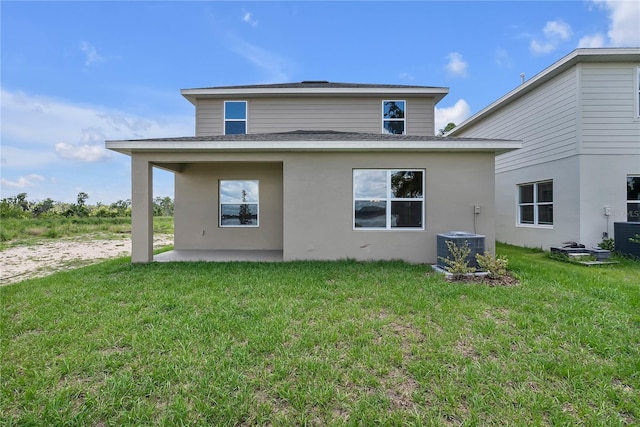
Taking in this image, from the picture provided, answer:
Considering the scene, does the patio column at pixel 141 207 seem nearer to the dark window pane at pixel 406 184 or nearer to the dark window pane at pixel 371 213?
the dark window pane at pixel 371 213

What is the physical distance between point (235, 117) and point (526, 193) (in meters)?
11.4

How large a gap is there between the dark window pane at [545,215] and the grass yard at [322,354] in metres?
5.18

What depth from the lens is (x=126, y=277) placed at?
626 cm

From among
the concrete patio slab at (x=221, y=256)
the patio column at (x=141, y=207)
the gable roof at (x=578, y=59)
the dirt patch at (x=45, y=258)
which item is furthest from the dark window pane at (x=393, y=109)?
the dirt patch at (x=45, y=258)

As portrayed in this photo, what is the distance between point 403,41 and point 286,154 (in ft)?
33.9

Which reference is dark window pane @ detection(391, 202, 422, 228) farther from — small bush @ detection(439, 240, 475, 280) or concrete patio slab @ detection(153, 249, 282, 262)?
concrete patio slab @ detection(153, 249, 282, 262)

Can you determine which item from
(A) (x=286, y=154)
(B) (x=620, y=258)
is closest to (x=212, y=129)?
(A) (x=286, y=154)

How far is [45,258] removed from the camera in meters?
9.27

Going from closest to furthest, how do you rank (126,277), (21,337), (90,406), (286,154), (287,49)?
(90,406)
(21,337)
(126,277)
(286,154)
(287,49)

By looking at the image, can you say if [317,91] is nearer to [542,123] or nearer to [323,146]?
[323,146]

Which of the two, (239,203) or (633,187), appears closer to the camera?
(633,187)

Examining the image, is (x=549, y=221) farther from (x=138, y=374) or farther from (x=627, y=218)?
(x=138, y=374)

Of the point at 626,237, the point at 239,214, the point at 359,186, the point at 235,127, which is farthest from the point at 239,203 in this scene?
the point at 626,237

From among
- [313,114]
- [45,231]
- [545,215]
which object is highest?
[313,114]
